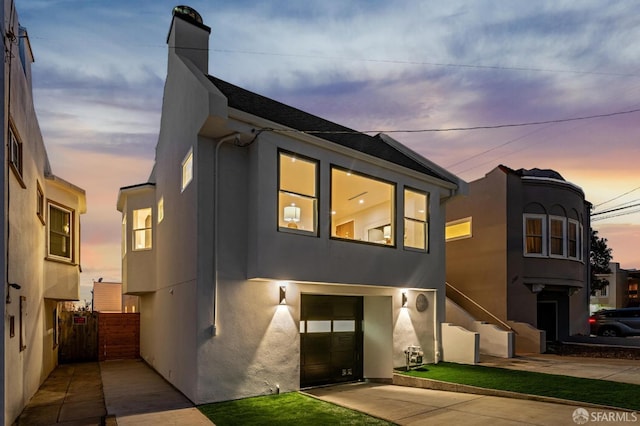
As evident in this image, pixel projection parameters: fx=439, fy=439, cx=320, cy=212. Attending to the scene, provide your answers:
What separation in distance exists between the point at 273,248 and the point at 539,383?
21.4 feet

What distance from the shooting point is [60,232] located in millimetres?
12883

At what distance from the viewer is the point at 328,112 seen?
136 ft

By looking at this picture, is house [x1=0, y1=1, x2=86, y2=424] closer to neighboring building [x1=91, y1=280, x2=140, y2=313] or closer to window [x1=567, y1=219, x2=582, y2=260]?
neighboring building [x1=91, y1=280, x2=140, y2=313]

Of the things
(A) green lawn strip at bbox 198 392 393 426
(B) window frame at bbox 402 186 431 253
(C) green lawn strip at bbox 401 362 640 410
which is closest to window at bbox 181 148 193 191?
(A) green lawn strip at bbox 198 392 393 426

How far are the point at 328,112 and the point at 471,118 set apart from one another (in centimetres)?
2478

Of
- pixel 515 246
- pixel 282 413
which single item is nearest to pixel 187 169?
pixel 282 413

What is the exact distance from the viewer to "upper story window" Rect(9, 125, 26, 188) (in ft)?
24.0

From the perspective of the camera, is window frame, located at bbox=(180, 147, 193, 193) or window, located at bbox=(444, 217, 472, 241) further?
window, located at bbox=(444, 217, 472, 241)

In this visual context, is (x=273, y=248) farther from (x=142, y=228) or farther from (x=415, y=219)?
(x=142, y=228)

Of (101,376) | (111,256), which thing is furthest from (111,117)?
(111,256)

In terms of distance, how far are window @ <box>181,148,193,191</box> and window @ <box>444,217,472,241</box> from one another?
40.5ft

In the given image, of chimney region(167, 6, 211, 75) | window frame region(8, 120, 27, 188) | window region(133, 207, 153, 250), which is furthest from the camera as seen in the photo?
window region(133, 207, 153, 250)

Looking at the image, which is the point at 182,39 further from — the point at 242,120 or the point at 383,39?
the point at 383,39

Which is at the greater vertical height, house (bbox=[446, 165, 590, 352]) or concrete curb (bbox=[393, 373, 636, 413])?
house (bbox=[446, 165, 590, 352])
